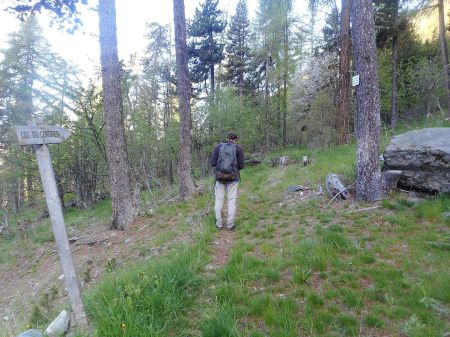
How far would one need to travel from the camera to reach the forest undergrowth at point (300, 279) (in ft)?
9.82

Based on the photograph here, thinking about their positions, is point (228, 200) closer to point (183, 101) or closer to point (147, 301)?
point (147, 301)

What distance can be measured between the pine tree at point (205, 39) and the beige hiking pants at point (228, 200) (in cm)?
1749

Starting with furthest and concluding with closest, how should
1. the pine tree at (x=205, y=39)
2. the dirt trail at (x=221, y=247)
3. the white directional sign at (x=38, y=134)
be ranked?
the pine tree at (x=205, y=39)
the dirt trail at (x=221, y=247)
the white directional sign at (x=38, y=134)

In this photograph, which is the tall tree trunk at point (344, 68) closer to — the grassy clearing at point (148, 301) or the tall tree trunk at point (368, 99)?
the tall tree trunk at point (368, 99)

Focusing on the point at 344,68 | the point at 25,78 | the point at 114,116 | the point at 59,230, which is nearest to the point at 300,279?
the point at 59,230

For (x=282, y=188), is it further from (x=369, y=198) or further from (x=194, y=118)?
(x=194, y=118)

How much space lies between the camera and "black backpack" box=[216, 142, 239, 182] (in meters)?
6.14

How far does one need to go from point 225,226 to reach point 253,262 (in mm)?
2064

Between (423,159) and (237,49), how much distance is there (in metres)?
22.7

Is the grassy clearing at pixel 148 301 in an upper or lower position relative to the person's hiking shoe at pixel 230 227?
lower

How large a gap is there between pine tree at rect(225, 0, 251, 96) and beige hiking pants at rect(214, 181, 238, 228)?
21107 millimetres

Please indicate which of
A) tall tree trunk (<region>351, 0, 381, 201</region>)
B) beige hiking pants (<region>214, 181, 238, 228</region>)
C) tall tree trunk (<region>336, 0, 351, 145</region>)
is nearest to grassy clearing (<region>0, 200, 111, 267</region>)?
beige hiking pants (<region>214, 181, 238, 228</region>)

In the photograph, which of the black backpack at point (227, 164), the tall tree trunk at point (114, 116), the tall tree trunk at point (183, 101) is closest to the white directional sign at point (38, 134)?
the black backpack at point (227, 164)

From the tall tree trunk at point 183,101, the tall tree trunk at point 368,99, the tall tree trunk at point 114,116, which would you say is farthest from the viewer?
the tall tree trunk at point 183,101
